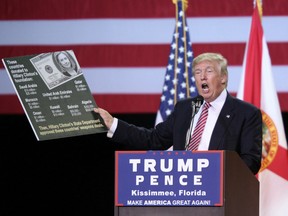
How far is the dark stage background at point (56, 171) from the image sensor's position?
232 inches

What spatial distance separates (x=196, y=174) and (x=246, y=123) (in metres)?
0.72

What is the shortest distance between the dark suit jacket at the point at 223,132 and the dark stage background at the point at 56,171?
2.02 metres

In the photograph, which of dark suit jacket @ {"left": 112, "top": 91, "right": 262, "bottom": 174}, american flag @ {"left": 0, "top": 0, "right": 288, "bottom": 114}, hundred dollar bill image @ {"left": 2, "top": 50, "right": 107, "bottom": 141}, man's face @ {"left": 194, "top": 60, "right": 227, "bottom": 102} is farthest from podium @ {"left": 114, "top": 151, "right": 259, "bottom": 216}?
american flag @ {"left": 0, "top": 0, "right": 288, "bottom": 114}

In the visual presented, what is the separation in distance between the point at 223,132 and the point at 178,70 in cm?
208

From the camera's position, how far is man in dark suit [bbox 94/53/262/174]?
3.56 metres

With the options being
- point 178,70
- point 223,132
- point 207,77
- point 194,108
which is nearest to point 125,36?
point 178,70

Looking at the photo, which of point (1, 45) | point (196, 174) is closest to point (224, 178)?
point (196, 174)

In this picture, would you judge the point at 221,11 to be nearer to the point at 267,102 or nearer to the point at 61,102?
the point at 267,102

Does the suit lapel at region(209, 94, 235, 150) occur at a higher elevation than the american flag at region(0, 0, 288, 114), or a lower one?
lower

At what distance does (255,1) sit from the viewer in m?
5.50

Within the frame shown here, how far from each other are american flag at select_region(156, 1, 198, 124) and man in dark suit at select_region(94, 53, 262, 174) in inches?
68.9

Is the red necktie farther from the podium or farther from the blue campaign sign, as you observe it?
the blue campaign sign

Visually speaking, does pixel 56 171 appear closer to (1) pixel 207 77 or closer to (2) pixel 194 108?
(1) pixel 207 77

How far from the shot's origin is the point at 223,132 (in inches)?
141
